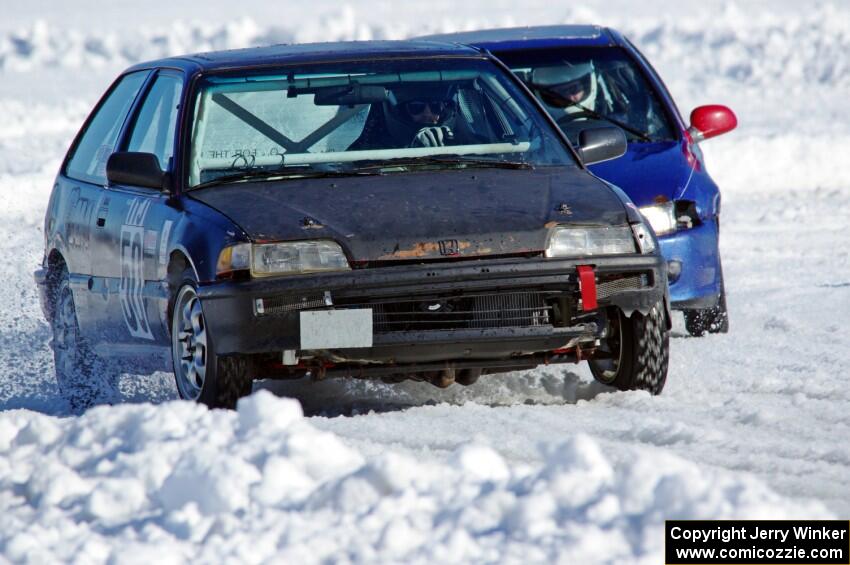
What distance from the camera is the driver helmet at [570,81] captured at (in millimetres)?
9625

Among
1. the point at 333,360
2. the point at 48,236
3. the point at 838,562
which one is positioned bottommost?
the point at 838,562

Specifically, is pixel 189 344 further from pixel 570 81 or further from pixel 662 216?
pixel 570 81

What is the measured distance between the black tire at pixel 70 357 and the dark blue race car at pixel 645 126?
274cm

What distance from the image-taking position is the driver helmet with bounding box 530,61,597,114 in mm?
9625

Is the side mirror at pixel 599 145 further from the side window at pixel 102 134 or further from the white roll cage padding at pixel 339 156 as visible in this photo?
the side window at pixel 102 134

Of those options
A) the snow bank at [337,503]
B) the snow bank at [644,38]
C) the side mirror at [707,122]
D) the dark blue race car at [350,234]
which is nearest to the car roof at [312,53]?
the dark blue race car at [350,234]

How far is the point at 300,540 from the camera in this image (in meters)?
3.96

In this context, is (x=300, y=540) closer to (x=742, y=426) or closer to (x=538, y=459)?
(x=538, y=459)

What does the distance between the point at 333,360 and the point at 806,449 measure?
168 cm

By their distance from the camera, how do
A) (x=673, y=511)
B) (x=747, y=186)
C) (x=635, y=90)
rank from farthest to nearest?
(x=747, y=186) < (x=635, y=90) < (x=673, y=511)

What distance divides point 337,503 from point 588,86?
19.3ft

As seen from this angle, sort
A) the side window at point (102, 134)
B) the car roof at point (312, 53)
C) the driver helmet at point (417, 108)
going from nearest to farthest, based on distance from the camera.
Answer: the driver helmet at point (417, 108), the car roof at point (312, 53), the side window at point (102, 134)

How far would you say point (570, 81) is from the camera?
9.67m

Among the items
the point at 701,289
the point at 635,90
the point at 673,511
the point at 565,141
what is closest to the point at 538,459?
the point at 673,511
